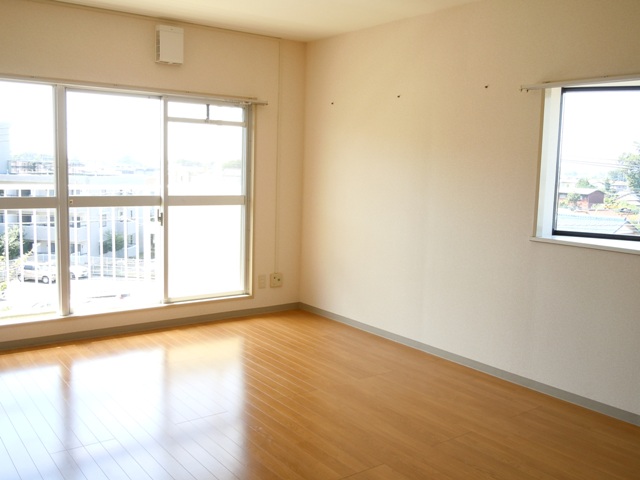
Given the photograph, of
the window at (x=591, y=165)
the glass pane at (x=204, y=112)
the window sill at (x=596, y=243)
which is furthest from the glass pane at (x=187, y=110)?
the window sill at (x=596, y=243)

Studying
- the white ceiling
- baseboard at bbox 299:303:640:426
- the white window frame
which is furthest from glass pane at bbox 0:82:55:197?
the white window frame

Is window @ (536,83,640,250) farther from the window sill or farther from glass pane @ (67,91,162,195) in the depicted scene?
glass pane @ (67,91,162,195)

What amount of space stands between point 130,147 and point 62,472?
3.03 m

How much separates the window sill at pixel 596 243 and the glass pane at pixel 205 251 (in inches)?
115

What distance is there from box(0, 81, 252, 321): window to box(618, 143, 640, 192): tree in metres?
3.31

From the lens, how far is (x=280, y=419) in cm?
340

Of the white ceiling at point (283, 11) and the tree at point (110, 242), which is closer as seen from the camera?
the white ceiling at point (283, 11)

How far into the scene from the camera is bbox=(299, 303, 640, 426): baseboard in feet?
11.6

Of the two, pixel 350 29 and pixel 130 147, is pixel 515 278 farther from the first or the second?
pixel 130 147

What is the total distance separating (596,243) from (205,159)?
11.3 ft

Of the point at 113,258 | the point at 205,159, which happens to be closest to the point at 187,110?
the point at 205,159

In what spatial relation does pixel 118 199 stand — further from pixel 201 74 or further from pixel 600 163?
pixel 600 163

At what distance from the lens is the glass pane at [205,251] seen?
5.40 meters

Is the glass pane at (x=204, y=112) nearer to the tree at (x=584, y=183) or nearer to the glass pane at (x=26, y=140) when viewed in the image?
the glass pane at (x=26, y=140)
